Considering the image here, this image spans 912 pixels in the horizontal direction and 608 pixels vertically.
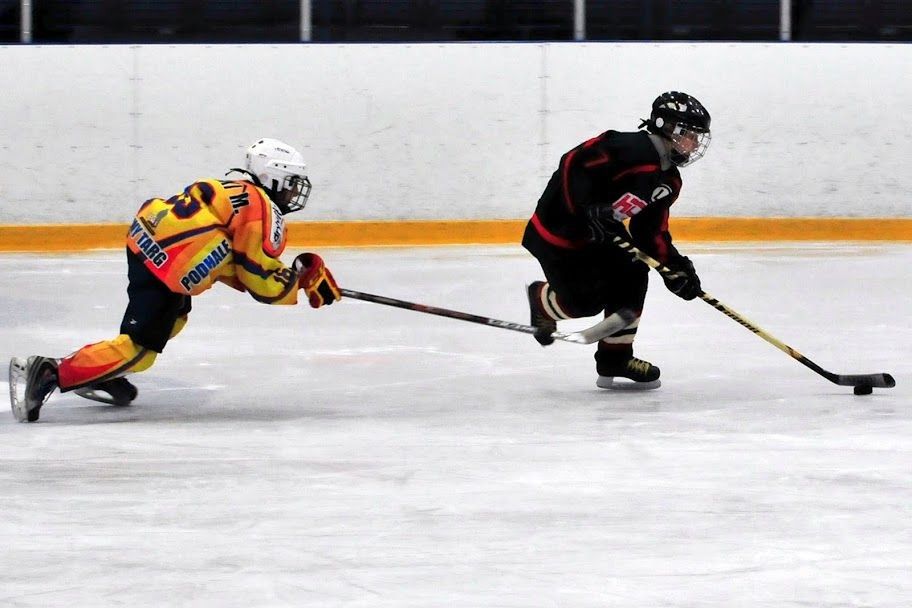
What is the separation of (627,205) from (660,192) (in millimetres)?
128

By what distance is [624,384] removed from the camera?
5137 millimetres

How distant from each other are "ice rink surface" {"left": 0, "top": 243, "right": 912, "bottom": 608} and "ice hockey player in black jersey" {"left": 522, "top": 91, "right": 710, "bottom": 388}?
8.7 inches

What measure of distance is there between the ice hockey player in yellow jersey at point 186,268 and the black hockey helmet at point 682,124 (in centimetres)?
114

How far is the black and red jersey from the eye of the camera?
4.90 meters

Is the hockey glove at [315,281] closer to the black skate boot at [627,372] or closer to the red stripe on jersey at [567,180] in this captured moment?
the red stripe on jersey at [567,180]

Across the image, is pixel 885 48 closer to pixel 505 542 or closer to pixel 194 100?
pixel 194 100

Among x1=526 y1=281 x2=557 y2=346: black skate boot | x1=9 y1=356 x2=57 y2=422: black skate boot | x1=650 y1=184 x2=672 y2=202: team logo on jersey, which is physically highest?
x1=650 y1=184 x2=672 y2=202: team logo on jersey

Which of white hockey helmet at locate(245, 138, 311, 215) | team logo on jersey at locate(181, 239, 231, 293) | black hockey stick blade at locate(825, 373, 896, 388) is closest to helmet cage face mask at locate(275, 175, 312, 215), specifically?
white hockey helmet at locate(245, 138, 311, 215)

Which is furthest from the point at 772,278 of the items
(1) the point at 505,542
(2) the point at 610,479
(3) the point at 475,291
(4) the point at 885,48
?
(1) the point at 505,542

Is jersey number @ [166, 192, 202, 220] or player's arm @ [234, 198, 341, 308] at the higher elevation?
jersey number @ [166, 192, 202, 220]

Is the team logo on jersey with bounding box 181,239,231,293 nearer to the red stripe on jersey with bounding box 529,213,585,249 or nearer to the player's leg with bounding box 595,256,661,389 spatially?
the red stripe on jersey with bounding box 529,213,585,249

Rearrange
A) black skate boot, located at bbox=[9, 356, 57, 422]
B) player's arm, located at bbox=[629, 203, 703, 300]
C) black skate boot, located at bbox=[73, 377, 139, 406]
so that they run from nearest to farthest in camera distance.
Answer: black skate boot, located at bbox=[9, 356, 57, 422] < black skate boot, located at bbox=[73, 377, 139, 406] < player's arm, located at bbox=[629, 203, 703, 300]

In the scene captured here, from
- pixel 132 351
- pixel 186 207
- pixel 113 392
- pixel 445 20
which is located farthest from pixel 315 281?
pixel 445 20

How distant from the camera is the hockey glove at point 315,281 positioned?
4582mm
